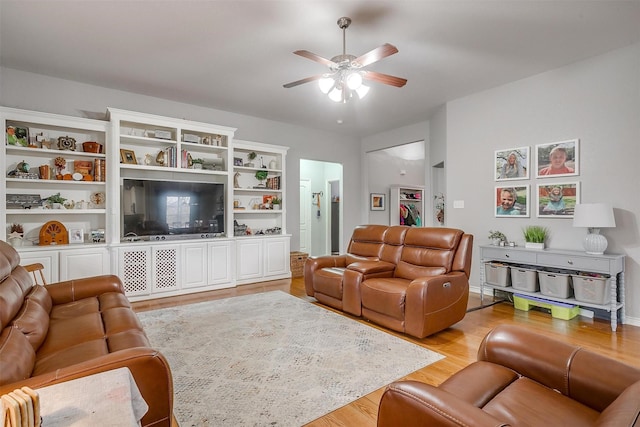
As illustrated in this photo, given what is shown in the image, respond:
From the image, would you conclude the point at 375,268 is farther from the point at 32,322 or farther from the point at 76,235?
the point at 76,235

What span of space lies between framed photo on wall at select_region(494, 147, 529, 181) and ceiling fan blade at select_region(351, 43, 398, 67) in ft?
8.86

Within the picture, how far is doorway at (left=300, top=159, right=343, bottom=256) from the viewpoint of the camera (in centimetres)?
808

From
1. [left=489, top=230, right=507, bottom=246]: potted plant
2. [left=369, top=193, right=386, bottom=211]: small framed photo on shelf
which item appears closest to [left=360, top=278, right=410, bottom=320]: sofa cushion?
[left=489, top=230, right=507, bottom=246]: potted plant

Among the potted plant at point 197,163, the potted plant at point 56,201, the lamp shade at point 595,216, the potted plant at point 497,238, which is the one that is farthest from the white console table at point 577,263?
the potted plant at point 56,201

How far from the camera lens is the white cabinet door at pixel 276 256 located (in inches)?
211

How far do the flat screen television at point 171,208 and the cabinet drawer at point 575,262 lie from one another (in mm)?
4350

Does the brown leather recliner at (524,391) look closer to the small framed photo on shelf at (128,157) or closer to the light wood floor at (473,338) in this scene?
the light wood floor at (473,338)

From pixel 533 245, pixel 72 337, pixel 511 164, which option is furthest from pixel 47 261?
pixel 511 164

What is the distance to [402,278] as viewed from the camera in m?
3.61

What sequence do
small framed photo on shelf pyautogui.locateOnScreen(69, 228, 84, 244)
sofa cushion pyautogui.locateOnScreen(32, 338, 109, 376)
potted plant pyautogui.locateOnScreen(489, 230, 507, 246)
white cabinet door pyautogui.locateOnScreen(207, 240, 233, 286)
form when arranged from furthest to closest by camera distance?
white cabinet door pyautogui.locateOnScreen(207, 240, 233, 286) → potted plant pyautogui.locateOnScreen(489, 230, 507, 246) → small framed photo on shelf pyautogui.locateOnScreen(69, 228, 84, 244) → sofa cushion pyautogui.locateOnScreen(32, 338, 109, 376)

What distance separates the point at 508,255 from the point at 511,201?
769 millimetres

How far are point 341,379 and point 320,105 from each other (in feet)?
13.1

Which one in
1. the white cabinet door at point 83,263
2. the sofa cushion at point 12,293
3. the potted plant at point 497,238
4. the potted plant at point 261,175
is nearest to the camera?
the sofa cushion at point 12,293

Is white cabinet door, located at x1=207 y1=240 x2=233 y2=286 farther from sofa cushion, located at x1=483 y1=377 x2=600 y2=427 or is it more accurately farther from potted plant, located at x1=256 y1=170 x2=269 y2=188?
sofa cushion, located at x1=483 y1=377 x2=600 y2=427
